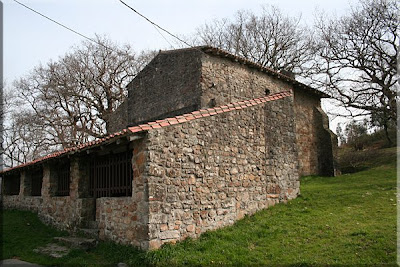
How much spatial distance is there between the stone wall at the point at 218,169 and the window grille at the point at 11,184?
1231 cm

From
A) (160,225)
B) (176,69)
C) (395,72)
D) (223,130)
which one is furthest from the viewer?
(395,72)

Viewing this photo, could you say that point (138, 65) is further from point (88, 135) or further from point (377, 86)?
point (377, 86)

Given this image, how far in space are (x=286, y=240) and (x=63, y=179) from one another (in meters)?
7.93

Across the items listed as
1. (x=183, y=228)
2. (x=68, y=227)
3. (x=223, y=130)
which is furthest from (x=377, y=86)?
(x=68, y=227)

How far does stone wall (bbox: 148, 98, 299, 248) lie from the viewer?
7.71m

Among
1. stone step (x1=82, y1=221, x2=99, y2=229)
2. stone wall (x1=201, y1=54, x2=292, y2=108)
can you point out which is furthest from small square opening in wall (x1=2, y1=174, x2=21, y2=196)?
stone wall (x1=201, y1=54, x2=292, y2=108)

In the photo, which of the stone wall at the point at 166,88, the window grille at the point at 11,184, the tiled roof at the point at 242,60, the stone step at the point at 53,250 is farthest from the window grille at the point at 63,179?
the tiled roof at the point at 242,60

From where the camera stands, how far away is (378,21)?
Result: 19.1 meters

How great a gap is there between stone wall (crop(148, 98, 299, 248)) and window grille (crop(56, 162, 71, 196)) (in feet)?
16.7

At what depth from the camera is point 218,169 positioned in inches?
360

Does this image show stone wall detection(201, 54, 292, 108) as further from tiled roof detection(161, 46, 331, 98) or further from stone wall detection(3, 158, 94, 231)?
stone wall detection(3, 158, 94, 231)

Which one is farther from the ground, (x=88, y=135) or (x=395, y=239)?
(x=88, y=135)

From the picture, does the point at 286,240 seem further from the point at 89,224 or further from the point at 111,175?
the point at 89,224

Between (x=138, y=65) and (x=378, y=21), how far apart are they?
56.6ft
